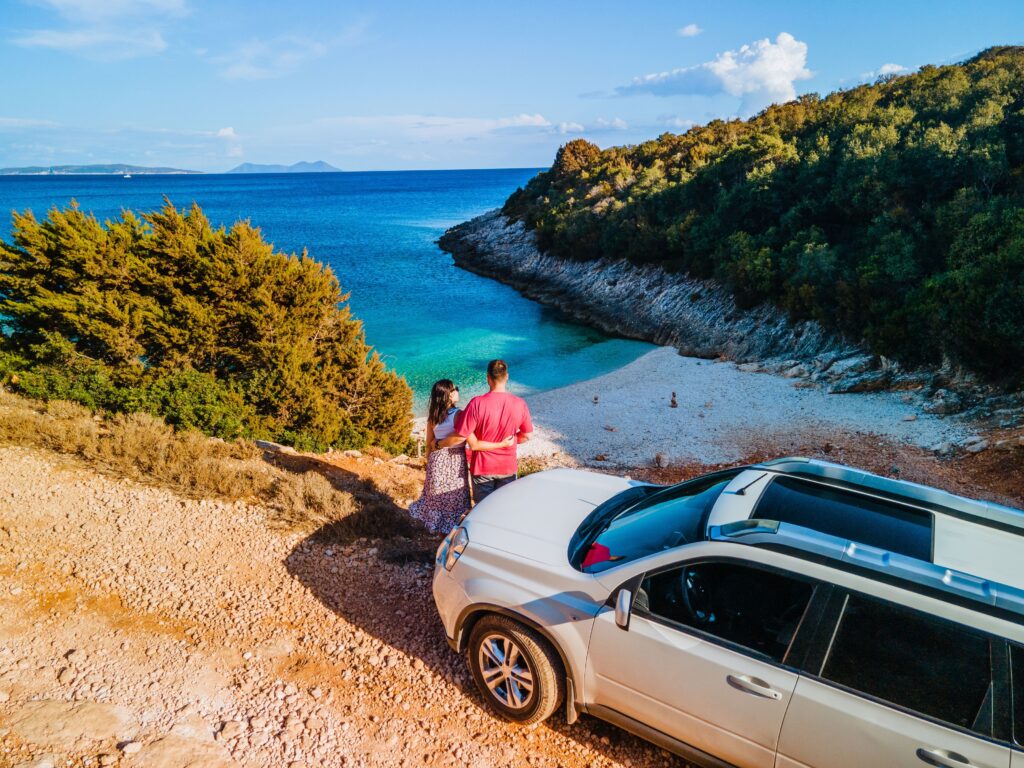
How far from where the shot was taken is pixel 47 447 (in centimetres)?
845

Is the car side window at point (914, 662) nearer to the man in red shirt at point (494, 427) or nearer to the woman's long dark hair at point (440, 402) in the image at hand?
the man in red shirt at point (494, 427)

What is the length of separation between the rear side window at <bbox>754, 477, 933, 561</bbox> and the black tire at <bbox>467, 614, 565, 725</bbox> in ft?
5.85

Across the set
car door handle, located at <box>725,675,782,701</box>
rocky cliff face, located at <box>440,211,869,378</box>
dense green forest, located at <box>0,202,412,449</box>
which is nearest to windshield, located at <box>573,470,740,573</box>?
car door handle, located at <box>725,675,782,701</box>

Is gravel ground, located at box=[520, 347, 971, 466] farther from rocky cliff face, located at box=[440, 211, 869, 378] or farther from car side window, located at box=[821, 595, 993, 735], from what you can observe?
car side window, located at box=[821, 595, 993, 735]

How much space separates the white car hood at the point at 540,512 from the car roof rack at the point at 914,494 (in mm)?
1438

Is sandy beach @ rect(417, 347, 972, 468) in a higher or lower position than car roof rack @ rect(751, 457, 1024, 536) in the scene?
lower

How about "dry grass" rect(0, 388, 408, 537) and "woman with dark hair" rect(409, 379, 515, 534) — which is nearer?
"woman with dark hair" rect(409, 379, 515, 534)

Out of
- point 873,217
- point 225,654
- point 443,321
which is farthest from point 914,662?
point 443,321

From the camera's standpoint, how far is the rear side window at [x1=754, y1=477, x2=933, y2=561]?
3.51 metres

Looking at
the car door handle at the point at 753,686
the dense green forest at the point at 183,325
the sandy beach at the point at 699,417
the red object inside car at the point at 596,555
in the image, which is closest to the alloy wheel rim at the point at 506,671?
the red object inside car at the point at 596,555

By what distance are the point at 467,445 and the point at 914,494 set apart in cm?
393

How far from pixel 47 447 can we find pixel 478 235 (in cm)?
5651

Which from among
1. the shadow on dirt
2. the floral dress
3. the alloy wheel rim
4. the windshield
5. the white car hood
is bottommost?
the shadow on dirt

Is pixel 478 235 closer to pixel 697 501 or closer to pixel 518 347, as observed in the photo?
pixel 518 347
